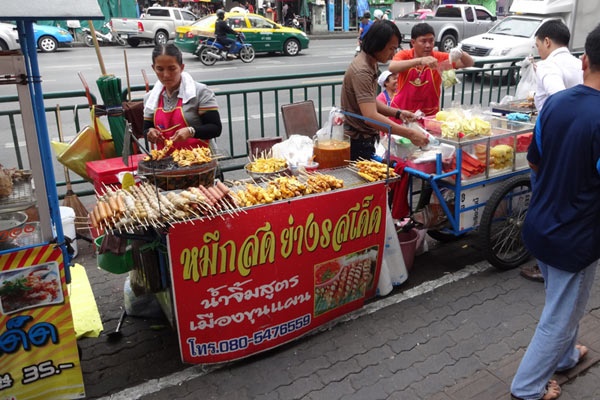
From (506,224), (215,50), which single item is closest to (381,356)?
(506,224)

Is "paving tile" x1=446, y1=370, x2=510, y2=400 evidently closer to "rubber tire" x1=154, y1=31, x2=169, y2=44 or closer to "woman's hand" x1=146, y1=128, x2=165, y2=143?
"woman's hand" x1=146, y1=128, x2=165, y2=143

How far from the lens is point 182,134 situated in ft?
11.6

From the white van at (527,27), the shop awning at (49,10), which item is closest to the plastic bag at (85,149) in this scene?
the shop awning at (49,10)

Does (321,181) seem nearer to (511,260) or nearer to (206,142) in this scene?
(206,142)

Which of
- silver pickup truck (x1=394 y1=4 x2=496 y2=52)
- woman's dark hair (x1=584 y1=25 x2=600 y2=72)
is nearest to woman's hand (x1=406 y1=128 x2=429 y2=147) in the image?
Answer: woman's dark hair (x1=584 y1=25 x2=600 y2=72)

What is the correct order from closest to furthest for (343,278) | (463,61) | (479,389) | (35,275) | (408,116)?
(35,275)
(479,389)
(343,278)
(408,116)
(463,61)

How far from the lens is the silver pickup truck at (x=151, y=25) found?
909 inches

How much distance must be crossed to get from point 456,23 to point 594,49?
21.8 m

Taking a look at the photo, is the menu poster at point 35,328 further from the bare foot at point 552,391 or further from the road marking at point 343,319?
the bare foot at point 552,391

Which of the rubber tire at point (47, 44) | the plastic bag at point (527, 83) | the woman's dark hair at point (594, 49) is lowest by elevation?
the plastic bag at point (527, 83)

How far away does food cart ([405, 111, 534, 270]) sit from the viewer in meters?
3.83

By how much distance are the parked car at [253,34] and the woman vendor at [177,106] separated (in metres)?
15.3

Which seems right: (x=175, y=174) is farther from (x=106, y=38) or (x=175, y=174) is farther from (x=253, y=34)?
(x=106, y=38)

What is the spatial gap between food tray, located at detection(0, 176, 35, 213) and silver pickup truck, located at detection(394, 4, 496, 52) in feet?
68.6
